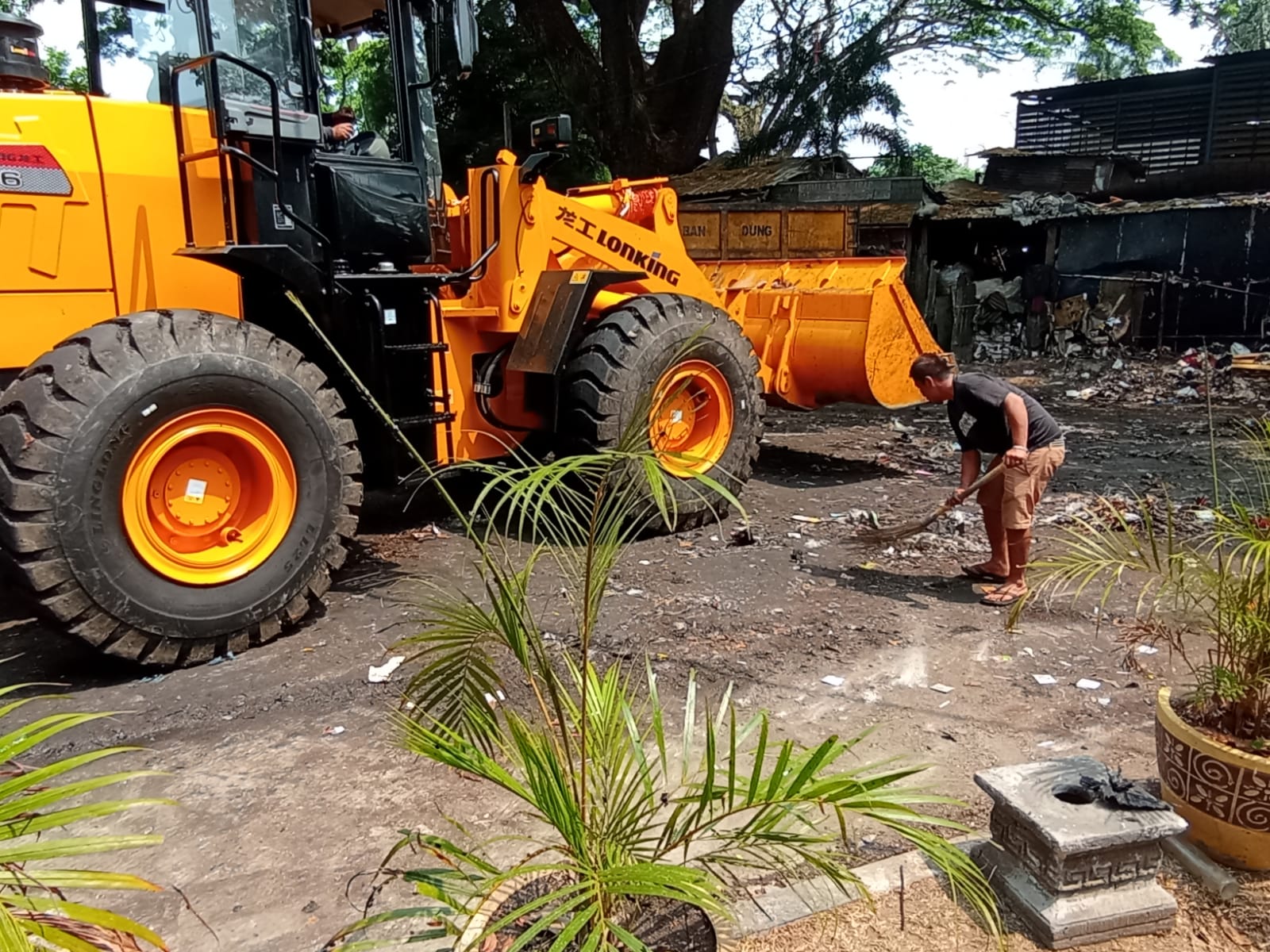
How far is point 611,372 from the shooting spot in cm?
550

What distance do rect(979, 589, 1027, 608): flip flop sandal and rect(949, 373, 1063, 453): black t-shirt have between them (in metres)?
0.75

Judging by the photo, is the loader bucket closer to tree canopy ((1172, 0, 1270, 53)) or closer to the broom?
the broom

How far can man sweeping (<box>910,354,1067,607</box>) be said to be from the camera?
4.75 meters

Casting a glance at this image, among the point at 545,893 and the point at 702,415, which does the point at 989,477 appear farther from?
the point at 545,893

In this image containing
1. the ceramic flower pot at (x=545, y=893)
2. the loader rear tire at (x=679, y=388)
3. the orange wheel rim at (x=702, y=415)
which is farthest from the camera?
the orange wheel rim at (x=702, y=415)

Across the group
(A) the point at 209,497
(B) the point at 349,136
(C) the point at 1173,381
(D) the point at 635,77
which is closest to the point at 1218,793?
(A) the point at 209,497

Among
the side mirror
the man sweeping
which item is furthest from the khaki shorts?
the side mirror

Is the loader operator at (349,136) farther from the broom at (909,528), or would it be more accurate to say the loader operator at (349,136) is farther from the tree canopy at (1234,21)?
the tree canopy at (1234,21)

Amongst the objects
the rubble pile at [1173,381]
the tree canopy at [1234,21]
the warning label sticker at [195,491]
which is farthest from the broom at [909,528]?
the tree canopy at [1234,21]

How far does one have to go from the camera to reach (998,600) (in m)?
4.79

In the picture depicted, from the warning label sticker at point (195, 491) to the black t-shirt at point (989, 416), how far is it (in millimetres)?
3628

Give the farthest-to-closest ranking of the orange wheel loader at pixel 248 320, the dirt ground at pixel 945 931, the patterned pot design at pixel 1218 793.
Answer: the orange wheel loader at pixel 248 320 < the patterned pot design at pixel 1218 793 < the dirt ground at pixel 945 931

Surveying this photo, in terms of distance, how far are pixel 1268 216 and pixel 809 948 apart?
15.7 metres

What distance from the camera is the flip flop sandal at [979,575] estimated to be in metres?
5.04
